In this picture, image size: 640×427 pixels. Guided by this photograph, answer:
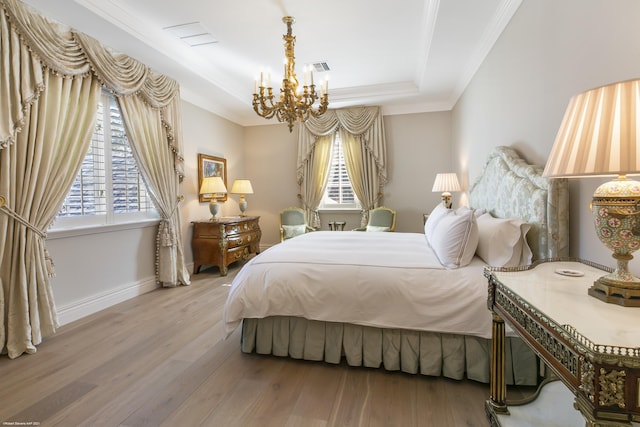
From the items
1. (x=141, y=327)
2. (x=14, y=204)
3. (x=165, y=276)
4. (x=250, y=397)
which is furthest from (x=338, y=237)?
(x=14, y=204)

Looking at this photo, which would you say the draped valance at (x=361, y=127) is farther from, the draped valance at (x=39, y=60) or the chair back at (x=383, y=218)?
the draped valance at (x=39, y=60)

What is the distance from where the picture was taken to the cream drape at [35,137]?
2.23m

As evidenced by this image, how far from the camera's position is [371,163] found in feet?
17.2

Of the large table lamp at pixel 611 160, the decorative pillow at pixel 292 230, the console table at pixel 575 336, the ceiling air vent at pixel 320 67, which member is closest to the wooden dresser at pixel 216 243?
the decorative pillow at pixel 292 230

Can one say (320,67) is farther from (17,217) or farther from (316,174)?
(17,217)

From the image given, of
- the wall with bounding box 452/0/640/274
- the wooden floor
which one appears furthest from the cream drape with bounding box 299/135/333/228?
the wooden floor

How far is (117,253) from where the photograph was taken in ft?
11.0

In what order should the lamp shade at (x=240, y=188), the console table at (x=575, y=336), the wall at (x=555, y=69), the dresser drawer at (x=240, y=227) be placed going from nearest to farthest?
1. the console table at (x=575, y=336)
2. the wall at (x=555, y=69)
3. the dresser drawer at (x=240, y=227)
4. the lamp shade at (x=240, y=188)

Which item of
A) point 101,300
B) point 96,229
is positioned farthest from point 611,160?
point 101,300

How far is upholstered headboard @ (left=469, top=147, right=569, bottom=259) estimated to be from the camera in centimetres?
170

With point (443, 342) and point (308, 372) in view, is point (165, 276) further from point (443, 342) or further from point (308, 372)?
point (443, 342)

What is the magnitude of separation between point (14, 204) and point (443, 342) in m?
3.26

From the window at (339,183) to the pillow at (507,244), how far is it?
11.6ft

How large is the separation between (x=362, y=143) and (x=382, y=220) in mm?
1425
